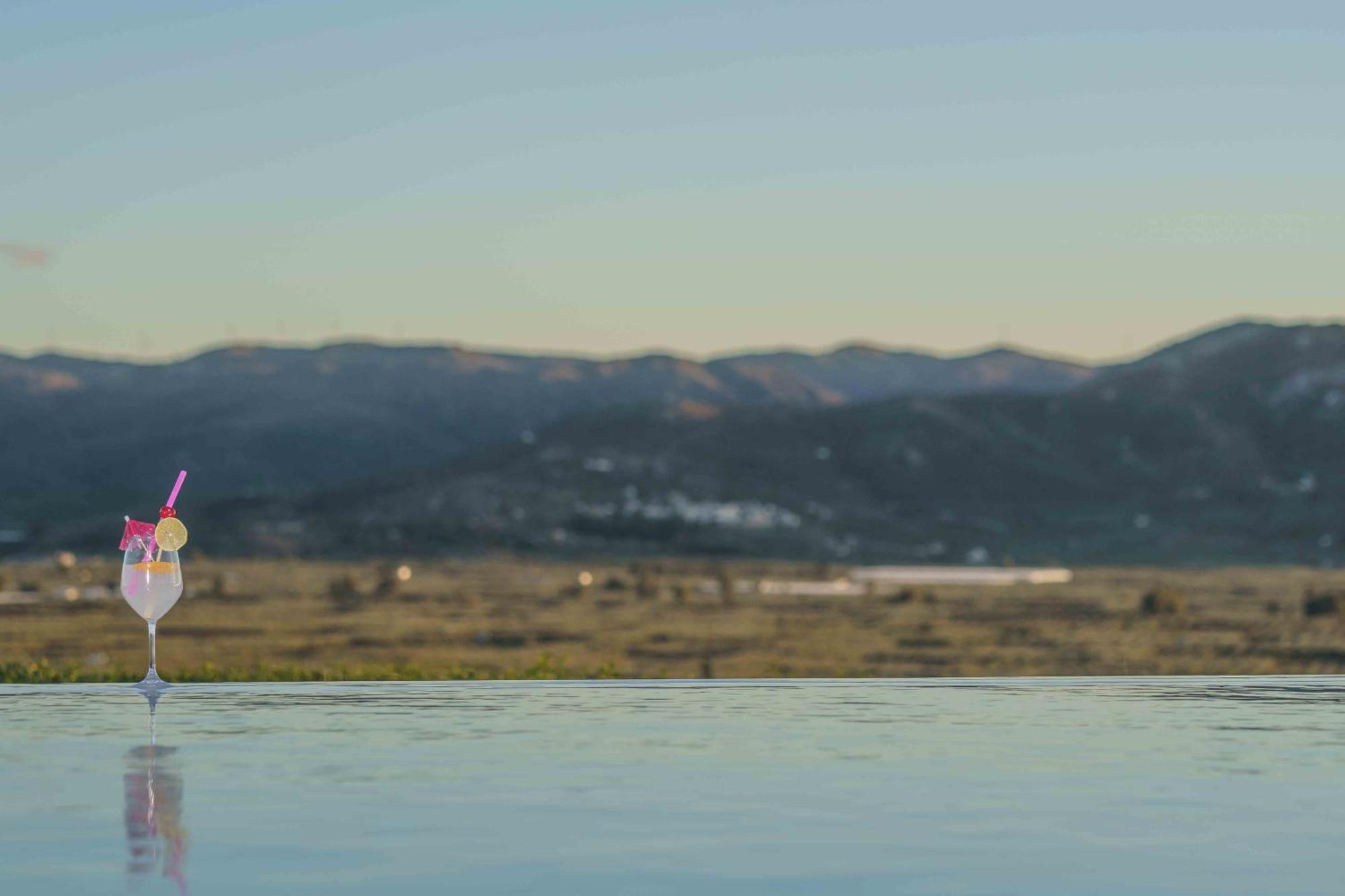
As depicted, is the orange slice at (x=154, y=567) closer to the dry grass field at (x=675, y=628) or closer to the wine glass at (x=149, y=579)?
the wine glass at (x=149, y=579)

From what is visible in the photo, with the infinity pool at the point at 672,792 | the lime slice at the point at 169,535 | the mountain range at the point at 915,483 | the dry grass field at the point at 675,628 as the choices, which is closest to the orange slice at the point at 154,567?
the lime slice at the point at 169,535

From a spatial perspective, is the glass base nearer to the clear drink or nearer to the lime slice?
the clear drink

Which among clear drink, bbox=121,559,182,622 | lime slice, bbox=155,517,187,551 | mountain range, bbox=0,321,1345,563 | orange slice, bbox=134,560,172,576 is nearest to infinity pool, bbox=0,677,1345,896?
clear drink, bbox=121,559,182,622

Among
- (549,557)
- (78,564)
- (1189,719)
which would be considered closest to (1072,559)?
(549,557)

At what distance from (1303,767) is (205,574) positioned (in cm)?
8518

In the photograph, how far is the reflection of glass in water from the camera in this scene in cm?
776

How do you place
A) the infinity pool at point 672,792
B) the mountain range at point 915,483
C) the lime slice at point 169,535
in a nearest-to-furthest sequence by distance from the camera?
the infinity pool at point 672,792 < the lime slice at point 169,535 < the mountain range at point 915,483

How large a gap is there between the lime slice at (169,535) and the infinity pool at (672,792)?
1.00m

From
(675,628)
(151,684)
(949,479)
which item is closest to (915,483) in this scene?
(949,479)

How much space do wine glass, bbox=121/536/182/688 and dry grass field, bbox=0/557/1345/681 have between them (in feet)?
20.8

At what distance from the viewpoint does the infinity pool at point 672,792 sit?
Result: 25.2 ft

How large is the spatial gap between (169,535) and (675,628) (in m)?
46.3

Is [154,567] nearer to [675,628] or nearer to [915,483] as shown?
[675,628]

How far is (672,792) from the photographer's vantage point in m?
9.57
